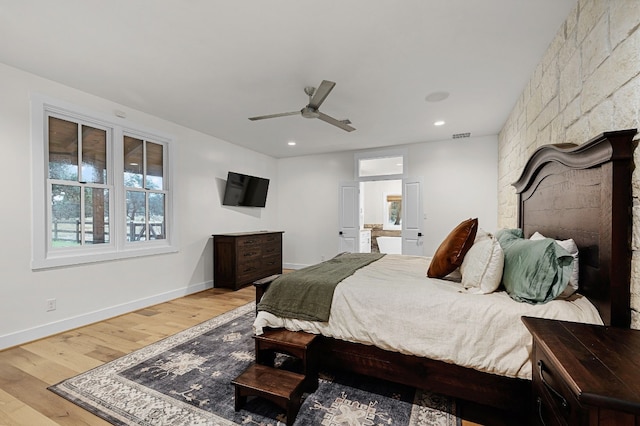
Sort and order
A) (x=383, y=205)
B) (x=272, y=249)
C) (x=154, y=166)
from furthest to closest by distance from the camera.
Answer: (x=383, y=205) → (x=272, y=249) → (x=154, y=166)

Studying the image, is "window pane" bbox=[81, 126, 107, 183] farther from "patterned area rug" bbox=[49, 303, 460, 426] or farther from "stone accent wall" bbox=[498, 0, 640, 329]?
"stone accent wall" bbox=[498, 0, 640, 329]

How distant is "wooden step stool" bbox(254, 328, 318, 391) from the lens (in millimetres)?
→ 1847

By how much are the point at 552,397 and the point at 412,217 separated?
439cm

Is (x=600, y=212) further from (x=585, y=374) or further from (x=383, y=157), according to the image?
(x=383, y=157)

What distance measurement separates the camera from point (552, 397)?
1081 mm

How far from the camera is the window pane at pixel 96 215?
128 inches

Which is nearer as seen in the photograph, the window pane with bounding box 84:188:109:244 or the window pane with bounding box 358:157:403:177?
the window pane with bounding box 84:188:109:244

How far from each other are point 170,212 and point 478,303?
411 centimetres

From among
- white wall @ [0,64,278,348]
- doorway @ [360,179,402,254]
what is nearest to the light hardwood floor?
white wall @ [0,64,278,348]

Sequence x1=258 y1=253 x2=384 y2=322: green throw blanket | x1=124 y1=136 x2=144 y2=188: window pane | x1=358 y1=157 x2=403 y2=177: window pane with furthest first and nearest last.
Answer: x1=358 y1=157 x2=403 y2=177: window pane, x1=124 y1=136 x2=144 y2=188: window pane, x1=258 y1=253 x2=384 y2=322: green throw blanket

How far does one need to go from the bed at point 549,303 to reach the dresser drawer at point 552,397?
259mm

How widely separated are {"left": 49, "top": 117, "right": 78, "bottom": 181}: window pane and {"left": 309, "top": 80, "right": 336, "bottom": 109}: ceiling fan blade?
9.05ft

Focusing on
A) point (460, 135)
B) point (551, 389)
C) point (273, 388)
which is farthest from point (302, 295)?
point (460, 135)

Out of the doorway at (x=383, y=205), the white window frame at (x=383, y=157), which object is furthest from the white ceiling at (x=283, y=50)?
the doorway at (x=383, y=205)
